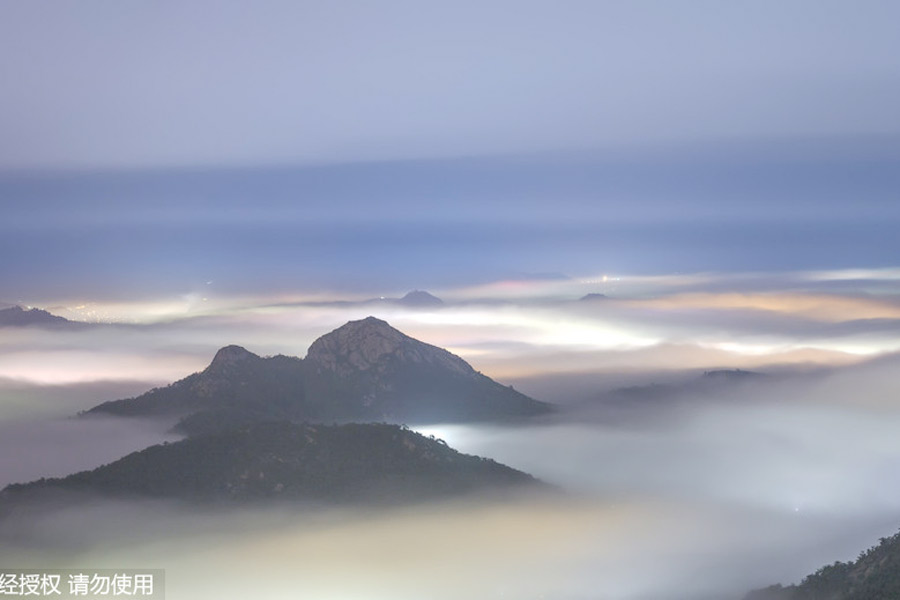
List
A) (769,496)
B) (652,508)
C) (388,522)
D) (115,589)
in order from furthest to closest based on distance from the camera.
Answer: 1. (769,496)
2. (652,508)
3. (388,522)
4. (115,589)

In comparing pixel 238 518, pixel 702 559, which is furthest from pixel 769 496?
pixel 238 518

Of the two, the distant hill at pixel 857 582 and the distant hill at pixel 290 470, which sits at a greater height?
the distant hill at pixel 290 470

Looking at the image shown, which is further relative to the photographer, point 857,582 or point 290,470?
point 290,470

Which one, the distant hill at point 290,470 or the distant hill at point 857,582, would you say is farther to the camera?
the distant hill at point 290,470

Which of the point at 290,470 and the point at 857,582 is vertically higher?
the point at 290,470

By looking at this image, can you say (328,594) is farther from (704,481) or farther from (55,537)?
(704,481)
